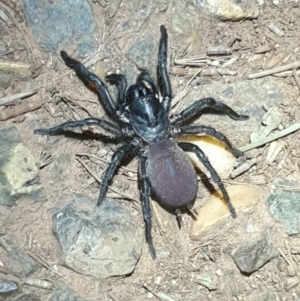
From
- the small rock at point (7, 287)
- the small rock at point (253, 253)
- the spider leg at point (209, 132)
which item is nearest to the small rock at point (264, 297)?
the small rock at point (253, 253)

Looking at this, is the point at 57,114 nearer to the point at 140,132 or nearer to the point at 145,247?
the point at 140,132

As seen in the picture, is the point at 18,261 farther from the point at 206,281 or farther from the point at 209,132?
the point at 209,132

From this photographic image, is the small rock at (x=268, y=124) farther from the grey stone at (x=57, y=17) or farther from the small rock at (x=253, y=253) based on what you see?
the grey stone at (x=57, y=17)

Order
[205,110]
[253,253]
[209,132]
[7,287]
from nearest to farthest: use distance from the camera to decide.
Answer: [7,287], [253,253], [209,132], [205,110]

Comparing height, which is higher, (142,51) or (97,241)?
(142,51)

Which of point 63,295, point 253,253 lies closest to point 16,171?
point 63,295

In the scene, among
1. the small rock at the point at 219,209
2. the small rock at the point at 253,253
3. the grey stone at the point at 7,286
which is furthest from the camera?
the small rock at the point at 219,209

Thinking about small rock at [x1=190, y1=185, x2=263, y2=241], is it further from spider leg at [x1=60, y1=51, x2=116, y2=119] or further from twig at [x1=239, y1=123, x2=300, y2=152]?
spider leg at [x1=60, y1=51, x2=116, y2=119]
